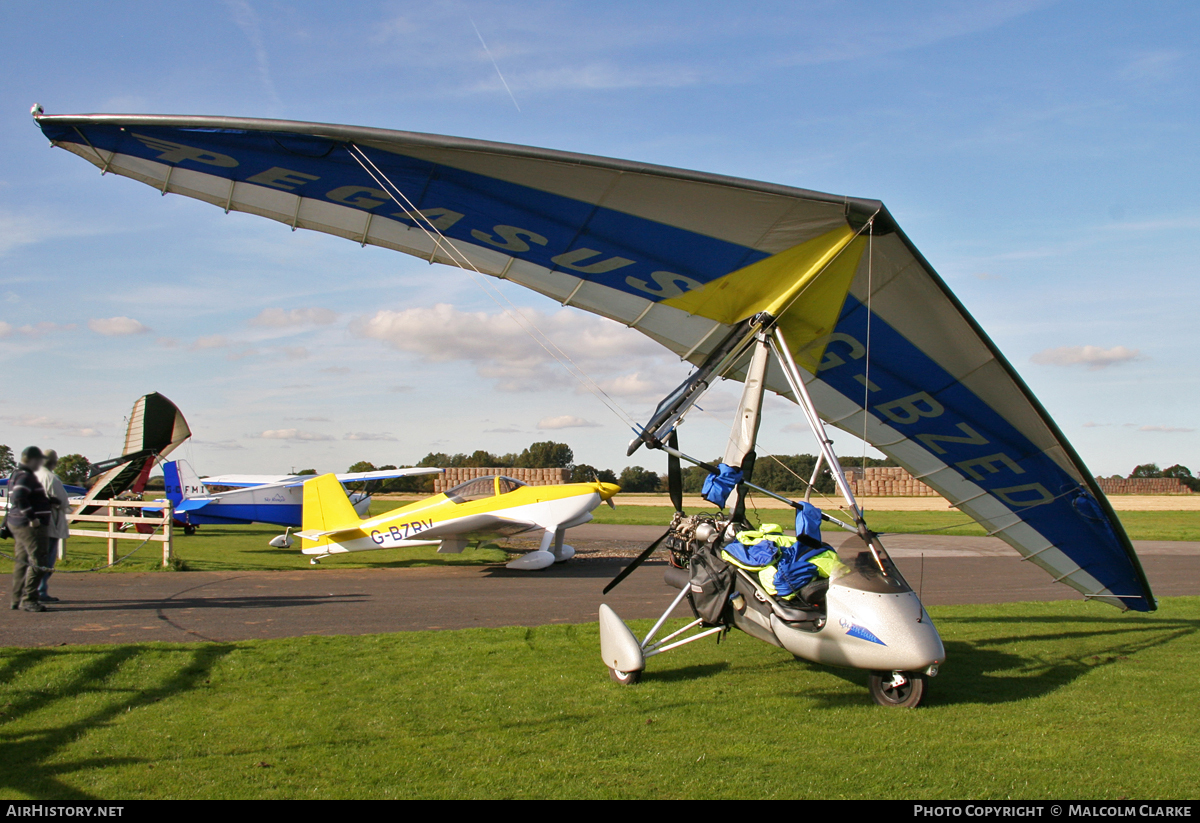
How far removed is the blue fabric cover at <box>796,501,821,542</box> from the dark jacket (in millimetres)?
9445

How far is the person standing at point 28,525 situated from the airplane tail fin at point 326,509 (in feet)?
25.2

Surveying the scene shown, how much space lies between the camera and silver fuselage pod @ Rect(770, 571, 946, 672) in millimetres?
5398

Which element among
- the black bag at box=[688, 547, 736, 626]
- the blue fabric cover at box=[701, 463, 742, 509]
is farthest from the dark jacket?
the blue fabric cover at box=[701, 463, 742, 509]

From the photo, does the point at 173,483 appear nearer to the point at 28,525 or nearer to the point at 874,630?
the point at 28,525

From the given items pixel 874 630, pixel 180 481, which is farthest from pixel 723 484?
pixel 180 481

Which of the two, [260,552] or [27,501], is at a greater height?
[27,501]

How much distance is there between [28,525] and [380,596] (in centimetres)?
485

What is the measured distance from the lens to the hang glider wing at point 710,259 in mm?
5766

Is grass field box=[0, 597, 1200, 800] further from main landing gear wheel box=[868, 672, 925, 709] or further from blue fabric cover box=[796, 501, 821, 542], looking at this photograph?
blue fabric cover box=[796, 501, 821, 542]

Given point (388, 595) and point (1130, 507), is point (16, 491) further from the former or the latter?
point (1130, 507)

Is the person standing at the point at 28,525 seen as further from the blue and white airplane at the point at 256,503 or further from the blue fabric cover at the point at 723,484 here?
the blue and white airplane at the point at 256,503

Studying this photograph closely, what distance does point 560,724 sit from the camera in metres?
5.30
